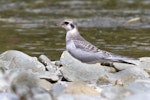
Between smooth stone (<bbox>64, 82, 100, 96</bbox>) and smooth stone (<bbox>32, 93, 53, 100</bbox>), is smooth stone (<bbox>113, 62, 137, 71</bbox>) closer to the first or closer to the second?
smooth stone (<bbox>64, 82, 100, 96</bbox>)

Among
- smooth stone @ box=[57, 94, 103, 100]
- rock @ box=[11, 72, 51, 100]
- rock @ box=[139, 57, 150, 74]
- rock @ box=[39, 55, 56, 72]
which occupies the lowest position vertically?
rock @ box=[39, 55, 56, 72]

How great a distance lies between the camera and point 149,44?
15.0 m

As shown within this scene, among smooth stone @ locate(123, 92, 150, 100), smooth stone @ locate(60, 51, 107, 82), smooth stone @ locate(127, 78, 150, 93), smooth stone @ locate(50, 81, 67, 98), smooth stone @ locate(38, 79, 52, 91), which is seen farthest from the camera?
smooth stone @ locate(60, 51, 107, 82)

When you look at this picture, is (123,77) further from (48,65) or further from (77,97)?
(77,97)

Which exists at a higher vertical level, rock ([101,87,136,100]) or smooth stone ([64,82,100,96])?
rock ([101,87,136,100])

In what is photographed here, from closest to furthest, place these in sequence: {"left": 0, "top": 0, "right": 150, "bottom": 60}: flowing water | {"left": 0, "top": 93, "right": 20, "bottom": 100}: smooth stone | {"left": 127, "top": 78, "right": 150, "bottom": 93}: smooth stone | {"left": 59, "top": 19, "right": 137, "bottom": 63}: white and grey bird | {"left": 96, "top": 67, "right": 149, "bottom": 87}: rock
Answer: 1. {"left": 0, "top": 93, "right": 20, "bottom": 100}: smooth stone
2. {"left": 127, "top": 78, "right": 150, "bottom": 93}: smooth stone
3. {"left": 96, "top": 67, "right": 149, "bottom": 87}: rock
4. {"left": 59, "top": 19, "right": 137, "bottom": 63}: white and grey bird
5. {"left": 0, "top": 0, "right": 150, "bottom": 60}: flowing water

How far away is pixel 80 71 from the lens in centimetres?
1030

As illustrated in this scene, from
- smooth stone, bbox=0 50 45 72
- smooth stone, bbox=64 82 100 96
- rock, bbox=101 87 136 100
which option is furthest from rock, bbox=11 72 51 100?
smooth stone, bbox=0 50 45 72

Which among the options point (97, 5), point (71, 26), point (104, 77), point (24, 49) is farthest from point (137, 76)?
point (97, 5)

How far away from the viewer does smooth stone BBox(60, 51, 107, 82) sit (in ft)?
33.6

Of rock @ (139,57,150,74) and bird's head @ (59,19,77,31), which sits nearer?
rock @ (139,57,150,74)

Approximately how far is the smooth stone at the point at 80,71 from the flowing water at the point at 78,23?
223 centimetres

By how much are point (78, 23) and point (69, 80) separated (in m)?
8.66

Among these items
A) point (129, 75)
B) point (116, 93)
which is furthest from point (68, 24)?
point (116, 93)
